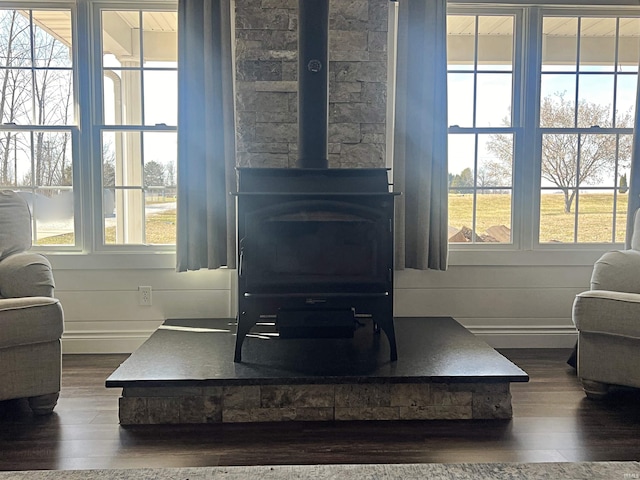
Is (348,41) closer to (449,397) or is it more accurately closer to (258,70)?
(258,70)

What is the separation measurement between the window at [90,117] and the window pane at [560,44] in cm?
238

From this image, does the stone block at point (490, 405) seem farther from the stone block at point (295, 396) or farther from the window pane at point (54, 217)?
the window pane at point (54, 217)

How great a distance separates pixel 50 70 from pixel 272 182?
1.77m

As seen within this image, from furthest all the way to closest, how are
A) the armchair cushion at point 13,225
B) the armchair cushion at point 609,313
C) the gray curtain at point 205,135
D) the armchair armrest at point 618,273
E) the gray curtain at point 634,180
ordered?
the gray curtain at point 634,180
the gray curtain at point 205,135
the armchair cushion at point 13,225
the armchair armrest at point 618,273
the armchair cushion at point 609,313

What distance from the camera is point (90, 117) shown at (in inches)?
133

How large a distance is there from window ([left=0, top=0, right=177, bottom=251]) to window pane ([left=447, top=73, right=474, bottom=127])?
1.76 metres

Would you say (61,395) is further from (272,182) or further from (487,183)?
(487,183)

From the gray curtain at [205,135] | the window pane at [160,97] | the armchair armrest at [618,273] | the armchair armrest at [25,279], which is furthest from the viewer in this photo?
the window pane at [160,97]

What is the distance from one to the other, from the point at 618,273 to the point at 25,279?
292 cm

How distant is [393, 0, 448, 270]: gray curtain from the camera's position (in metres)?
3.22

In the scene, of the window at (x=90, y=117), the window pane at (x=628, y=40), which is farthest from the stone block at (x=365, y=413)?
the window pane at (x=628, y=40)

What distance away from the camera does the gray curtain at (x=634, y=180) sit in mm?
3318

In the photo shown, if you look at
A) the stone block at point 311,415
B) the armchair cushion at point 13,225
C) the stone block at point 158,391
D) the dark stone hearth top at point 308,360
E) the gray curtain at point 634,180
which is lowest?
the stone block at point 311,415

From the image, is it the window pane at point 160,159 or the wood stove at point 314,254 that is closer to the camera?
the wood stove at point 314,254
